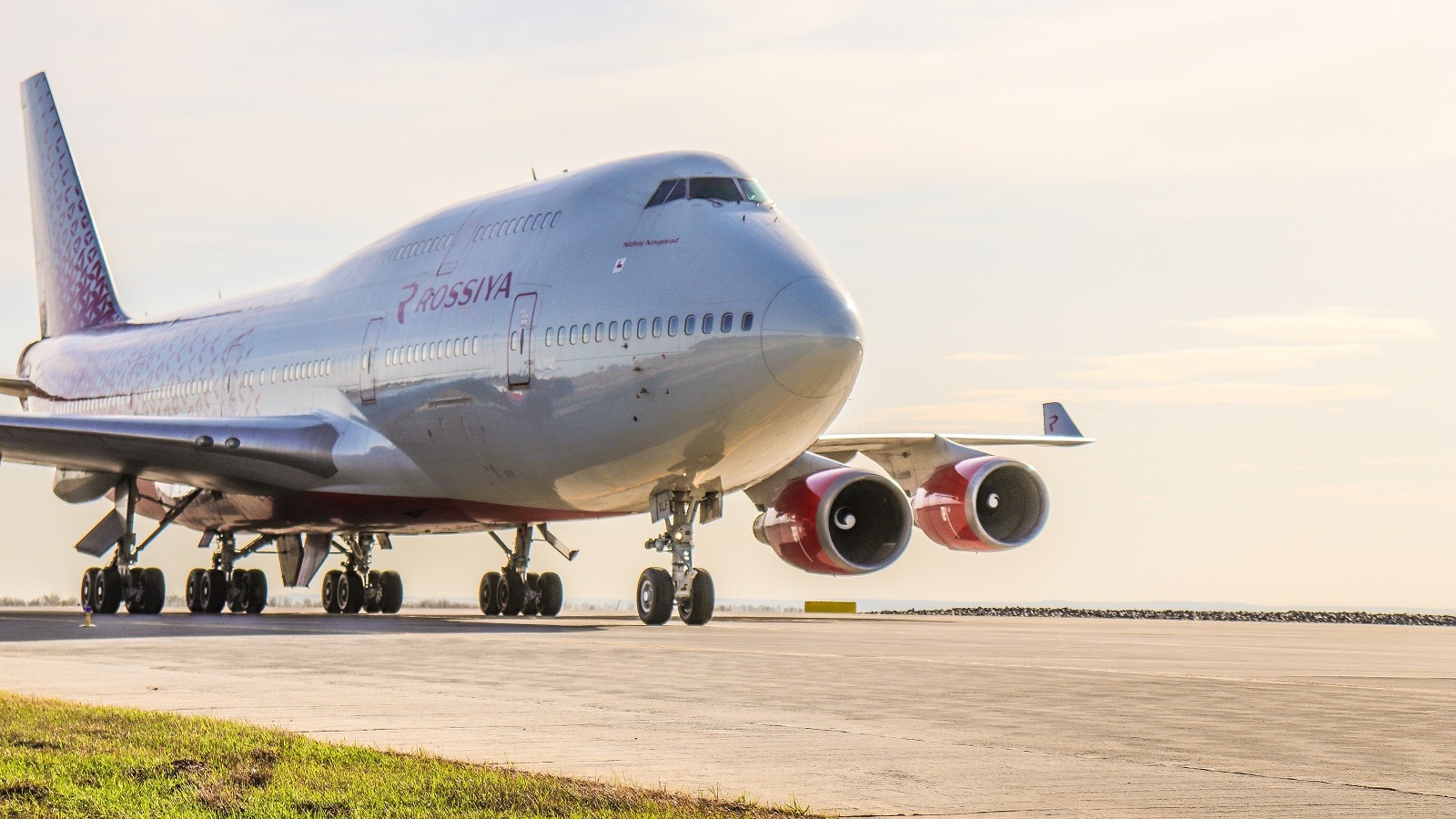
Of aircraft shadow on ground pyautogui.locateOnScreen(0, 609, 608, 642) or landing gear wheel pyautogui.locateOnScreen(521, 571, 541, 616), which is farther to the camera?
landing gear wheel pyautogui.locateOnScreen(521, 571, 541, 616)

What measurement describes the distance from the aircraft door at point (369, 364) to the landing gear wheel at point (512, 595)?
3.54 m

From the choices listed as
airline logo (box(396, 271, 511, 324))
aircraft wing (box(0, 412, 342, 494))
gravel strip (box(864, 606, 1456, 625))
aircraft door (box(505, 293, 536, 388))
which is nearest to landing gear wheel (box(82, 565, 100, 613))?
aircraft wing (box(0, 412, 342, 494))

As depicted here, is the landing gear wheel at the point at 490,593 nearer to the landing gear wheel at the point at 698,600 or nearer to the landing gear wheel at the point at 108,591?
the landing gear wheel at the point at 108,591

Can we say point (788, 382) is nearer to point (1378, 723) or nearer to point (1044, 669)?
point (1044, 669)

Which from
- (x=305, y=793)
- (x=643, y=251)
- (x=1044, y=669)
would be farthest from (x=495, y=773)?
(x=643, y=251)

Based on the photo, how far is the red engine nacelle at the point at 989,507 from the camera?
911 inches

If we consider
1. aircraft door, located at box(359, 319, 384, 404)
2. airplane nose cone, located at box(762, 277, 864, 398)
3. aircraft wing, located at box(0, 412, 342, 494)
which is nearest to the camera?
airplane nose cone, located at box(762, 277, 864, 398)

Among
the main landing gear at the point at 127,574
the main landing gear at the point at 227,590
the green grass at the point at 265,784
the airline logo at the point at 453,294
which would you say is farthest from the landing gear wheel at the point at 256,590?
the green grass at the point at 265,784

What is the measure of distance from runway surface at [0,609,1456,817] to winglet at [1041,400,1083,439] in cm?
1186

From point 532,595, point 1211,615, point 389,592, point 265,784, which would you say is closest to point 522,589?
point 532,595

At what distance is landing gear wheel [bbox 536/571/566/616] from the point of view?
24141mm

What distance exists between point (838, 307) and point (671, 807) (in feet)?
41.0

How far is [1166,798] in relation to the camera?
A: 5.64 metres

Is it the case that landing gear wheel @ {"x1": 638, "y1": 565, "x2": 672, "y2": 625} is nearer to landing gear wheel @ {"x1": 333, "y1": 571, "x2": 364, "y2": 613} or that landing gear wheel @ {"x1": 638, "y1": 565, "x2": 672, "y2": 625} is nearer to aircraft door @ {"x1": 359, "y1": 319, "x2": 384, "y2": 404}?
aircraft door @ {"x1": 359, "y1": 319, "x2": 384, "y2": 404}
